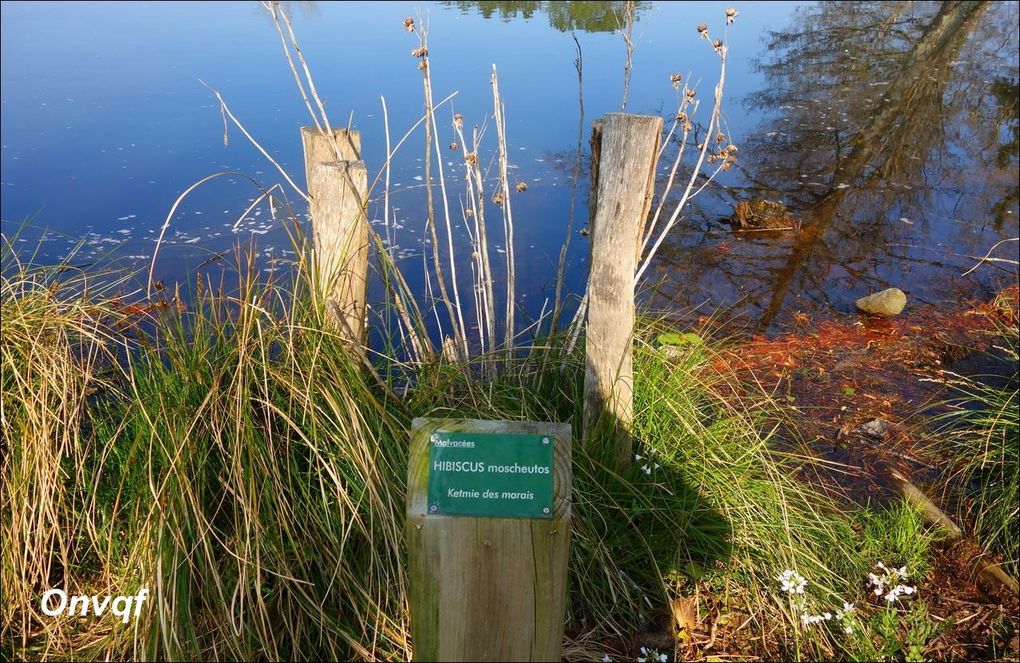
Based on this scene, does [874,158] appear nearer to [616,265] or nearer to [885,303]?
[885,303]

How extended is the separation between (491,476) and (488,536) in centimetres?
16

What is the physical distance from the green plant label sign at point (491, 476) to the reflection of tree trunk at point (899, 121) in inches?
193

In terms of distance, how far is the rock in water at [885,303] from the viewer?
6691 millimetres

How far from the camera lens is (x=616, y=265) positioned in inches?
124

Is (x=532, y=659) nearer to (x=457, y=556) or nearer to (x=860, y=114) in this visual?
(x=457, y=556)

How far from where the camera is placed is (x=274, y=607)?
2969mm

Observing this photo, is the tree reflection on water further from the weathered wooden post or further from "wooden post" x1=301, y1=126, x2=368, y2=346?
the weathered wooden post

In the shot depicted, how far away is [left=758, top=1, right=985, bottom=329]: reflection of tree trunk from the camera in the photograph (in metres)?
7.89

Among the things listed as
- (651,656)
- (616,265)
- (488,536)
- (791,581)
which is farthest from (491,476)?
(791,581)

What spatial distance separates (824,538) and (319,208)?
2739mm

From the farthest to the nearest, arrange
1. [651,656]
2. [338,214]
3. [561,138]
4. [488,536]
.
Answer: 1. [561,138]
2. [338,214]
3. [651,656]
4. [488,536]

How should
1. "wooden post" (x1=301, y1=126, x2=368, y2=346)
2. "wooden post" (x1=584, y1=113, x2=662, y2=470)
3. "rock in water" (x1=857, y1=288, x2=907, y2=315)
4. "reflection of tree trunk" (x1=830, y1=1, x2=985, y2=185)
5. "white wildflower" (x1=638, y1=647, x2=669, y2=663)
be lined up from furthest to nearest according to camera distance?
"reflection of tree trunk" (x1=830, y1=1, x2=985, y2=185) → "rock in water" (x1=857, y1=288, x2=907, y2=315) → "wooden post" (x1=301, y1=126, x2=368, y2=346) → "white wildflower" (x1=638, y1=647, x2=669, y2=663) → "wooden post" (x1=584, y1=113, x2=662, y2=470)

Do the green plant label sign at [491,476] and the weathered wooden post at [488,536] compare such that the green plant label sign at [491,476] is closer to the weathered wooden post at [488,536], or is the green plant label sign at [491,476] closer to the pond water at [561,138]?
the weathered wooden post at [488,536]

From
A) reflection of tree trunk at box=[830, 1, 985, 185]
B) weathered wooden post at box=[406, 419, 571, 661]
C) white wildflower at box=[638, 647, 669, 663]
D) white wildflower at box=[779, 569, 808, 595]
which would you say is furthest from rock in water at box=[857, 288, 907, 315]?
weathered wooden post at box=[406, 419, 571, 661]
